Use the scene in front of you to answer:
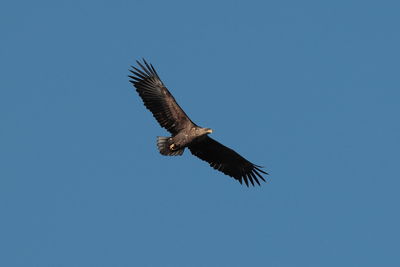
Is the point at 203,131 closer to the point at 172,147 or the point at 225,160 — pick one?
the point at 172,147

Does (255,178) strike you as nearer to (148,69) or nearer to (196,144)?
(196,144)

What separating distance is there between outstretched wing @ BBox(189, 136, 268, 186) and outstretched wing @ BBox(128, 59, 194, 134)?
86 centimetres

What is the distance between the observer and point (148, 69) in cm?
2161

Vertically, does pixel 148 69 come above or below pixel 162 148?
above

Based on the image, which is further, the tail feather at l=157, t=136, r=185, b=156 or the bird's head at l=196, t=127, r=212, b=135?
the tail feather at l=157, t=136, r=185, b=156

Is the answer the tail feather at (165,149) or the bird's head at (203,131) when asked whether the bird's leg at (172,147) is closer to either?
the tail feather at (165,149)

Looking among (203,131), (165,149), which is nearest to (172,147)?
(165,149)

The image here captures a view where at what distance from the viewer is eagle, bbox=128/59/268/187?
20.9 m

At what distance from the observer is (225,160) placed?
892 inches

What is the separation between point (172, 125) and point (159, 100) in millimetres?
801

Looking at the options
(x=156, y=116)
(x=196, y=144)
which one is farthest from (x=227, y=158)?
(x=156, y=116)

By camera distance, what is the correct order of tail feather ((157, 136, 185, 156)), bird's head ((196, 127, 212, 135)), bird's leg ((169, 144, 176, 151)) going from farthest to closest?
tail feather ((157, 136, 185, 156)), bird's leg ((169, 144, 176, 151)), bird's head ((196, 127, 212, 135))

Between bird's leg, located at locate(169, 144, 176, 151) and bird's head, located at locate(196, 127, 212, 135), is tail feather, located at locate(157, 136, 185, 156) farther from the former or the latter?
bird's head, located at locate(196, 127, 212, 135)

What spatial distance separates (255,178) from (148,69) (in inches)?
186
